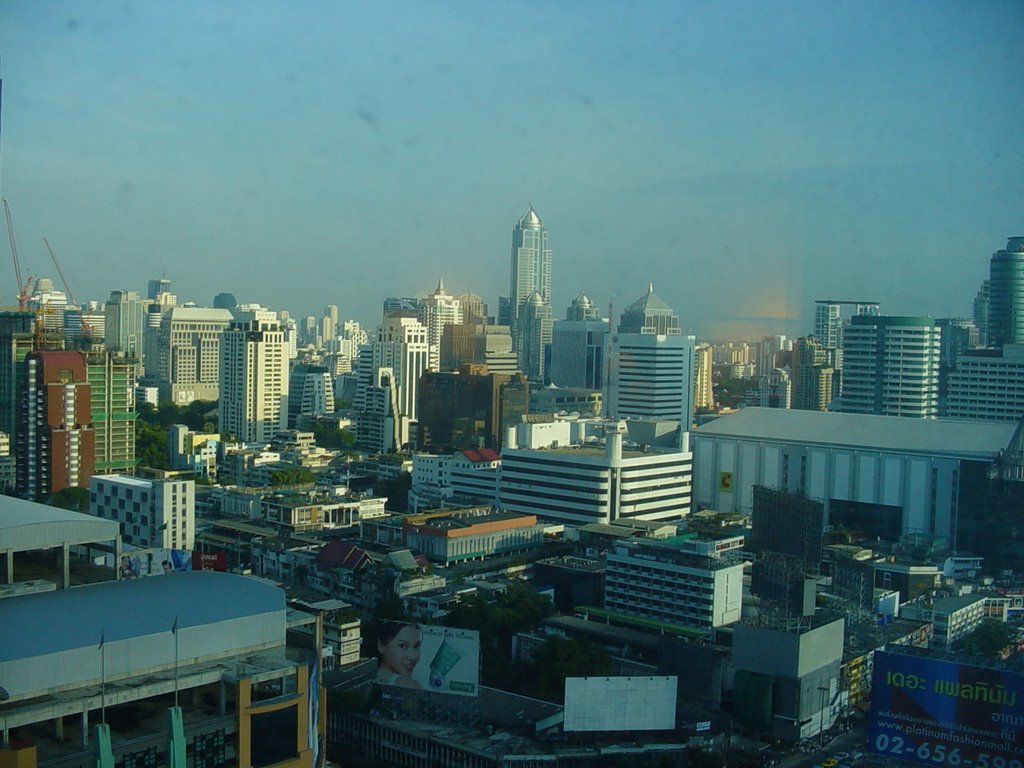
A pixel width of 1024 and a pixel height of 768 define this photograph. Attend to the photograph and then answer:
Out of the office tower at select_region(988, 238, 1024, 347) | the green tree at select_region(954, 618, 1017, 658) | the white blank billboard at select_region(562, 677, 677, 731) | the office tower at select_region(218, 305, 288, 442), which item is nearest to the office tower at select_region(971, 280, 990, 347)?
the office tower at select_region(988, 238, 1024, 347)

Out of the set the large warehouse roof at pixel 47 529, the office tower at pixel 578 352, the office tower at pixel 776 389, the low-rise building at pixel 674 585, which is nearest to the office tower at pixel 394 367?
the office tower at pixel 578 352

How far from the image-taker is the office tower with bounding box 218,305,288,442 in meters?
14.6

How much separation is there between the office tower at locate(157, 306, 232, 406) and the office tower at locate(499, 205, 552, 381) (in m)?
4.30

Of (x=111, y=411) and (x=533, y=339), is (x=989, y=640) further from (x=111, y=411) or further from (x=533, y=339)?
(x=533, y=339)

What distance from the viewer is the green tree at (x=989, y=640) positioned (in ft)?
19.0

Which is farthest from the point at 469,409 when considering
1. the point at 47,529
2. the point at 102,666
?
the point at 102,666

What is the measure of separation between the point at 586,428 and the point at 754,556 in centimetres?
453

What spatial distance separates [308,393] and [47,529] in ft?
42.6

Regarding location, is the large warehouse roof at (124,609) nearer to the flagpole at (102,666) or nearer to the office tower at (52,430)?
the flagpole at (102,666)

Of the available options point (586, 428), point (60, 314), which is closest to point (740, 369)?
point (586, 428)

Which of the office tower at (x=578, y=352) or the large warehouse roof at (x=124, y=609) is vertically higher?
the office tower at (x=578, y=352)

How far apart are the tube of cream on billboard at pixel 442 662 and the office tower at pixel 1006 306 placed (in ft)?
20.0

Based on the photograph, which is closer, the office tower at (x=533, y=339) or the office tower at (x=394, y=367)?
the office tower at (x=394, y=367)

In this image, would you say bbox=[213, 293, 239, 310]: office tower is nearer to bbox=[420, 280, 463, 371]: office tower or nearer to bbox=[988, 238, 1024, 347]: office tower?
bbox=[420, 280, 463, 371]: office tower
